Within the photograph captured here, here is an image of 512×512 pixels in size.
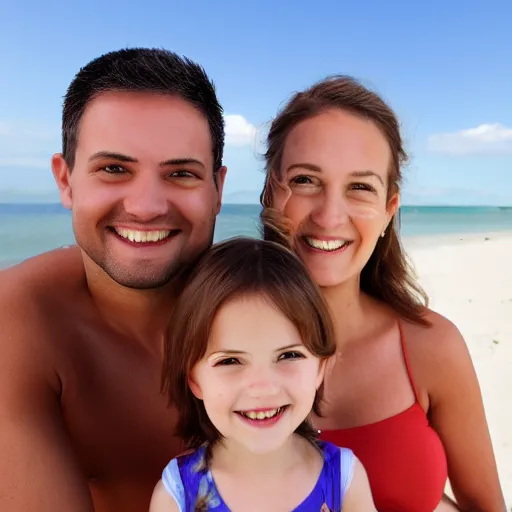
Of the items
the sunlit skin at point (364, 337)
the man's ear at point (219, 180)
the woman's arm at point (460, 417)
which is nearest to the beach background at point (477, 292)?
the man's ear at point (219, 180)

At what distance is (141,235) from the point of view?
7.68ft

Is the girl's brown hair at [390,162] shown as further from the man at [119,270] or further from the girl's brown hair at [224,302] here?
the girl's brown hair at [224,302]

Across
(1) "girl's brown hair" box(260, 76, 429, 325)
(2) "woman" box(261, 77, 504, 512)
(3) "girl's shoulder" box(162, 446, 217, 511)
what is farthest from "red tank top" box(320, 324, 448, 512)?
Answer: (3) "girl's shoulder" box(162, 446, 217, 511)

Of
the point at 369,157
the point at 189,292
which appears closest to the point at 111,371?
the point at 189,292

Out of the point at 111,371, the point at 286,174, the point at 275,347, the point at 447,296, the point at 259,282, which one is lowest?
the point at 447,296

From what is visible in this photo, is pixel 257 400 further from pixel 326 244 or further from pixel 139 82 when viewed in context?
pixel 139 82

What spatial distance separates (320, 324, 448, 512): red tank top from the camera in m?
2.32

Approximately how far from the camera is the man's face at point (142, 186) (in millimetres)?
2240

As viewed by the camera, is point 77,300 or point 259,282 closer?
point 259,282

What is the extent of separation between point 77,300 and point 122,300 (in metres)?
0.18

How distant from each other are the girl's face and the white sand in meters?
3.14

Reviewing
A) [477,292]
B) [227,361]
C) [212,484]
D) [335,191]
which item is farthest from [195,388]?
[477,292]

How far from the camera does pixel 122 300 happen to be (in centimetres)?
250

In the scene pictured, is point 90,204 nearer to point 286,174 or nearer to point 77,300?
point 77,300
